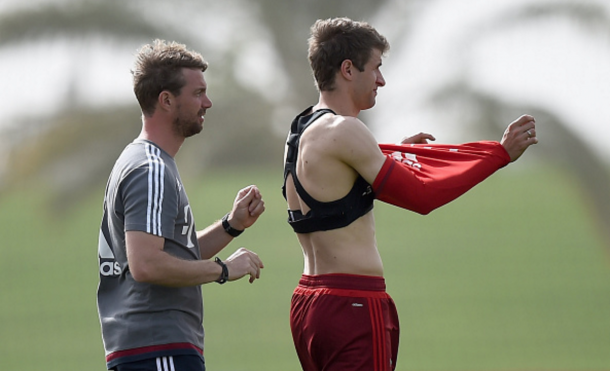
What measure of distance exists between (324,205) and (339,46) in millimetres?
547

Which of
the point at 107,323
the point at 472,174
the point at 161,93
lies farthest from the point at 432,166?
the point at 107,323

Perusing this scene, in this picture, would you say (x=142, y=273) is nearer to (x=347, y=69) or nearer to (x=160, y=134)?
(x=160, y=134)

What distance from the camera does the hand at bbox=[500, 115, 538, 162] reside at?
2352 millimetres

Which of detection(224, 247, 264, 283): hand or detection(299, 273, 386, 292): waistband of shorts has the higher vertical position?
detection(224, 247, 264, 283): hand

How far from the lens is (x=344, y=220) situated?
7.24 ft

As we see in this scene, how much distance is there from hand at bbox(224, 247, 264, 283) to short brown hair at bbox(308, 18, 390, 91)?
65 cm

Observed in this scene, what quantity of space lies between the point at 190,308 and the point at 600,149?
4.42 m

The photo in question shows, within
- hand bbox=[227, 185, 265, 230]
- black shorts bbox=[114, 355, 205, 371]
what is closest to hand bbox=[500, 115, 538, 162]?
hand bbox=[227, 185, 265, 230]

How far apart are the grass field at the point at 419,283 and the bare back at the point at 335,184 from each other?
3.30 m

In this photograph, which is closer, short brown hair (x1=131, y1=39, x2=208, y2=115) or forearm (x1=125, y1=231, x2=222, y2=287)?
forearm (x1=125, y1=231, x2=222, y2=287)

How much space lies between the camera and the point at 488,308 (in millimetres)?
5508

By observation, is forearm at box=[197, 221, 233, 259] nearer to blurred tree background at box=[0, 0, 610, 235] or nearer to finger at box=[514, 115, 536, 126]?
finger at box=[514, 115, 536, 126]

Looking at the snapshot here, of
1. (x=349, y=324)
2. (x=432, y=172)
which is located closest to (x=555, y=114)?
(x=432, y=172)

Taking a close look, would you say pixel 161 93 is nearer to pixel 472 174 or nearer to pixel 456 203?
pixel 472 174
